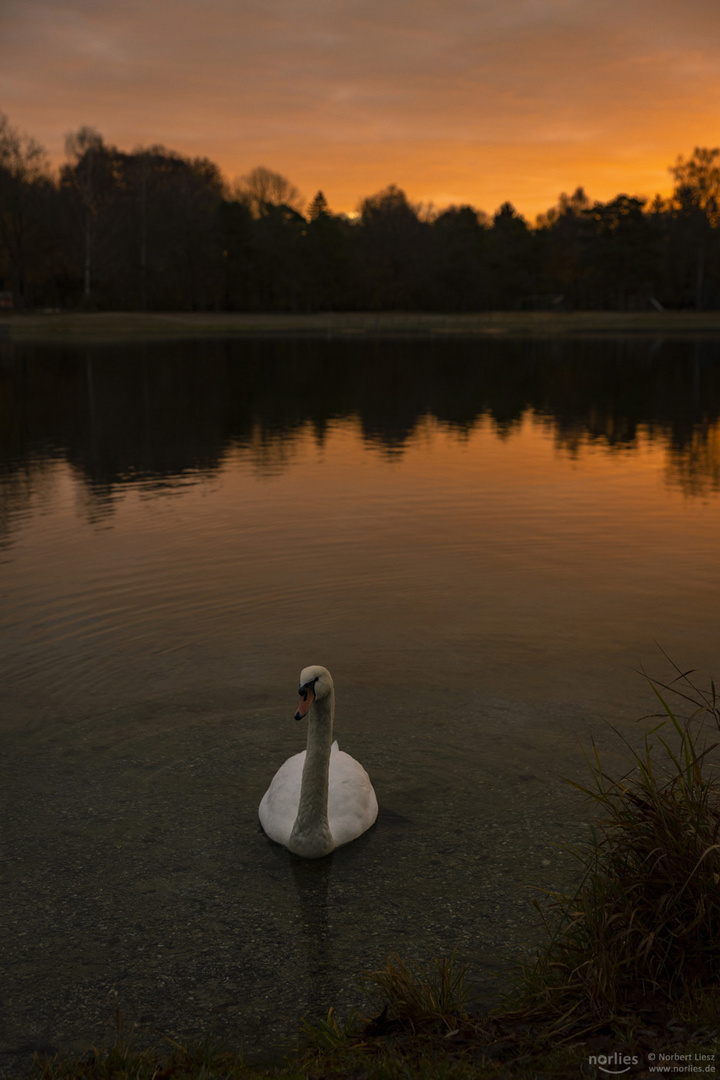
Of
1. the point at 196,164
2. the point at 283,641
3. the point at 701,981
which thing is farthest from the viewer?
the point at 196,164

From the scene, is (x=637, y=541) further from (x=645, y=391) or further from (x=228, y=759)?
(x=645, y=391)

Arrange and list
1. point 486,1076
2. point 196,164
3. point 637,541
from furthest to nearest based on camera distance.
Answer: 1. point 196,164
2. point 637,541
3. point 486,1076

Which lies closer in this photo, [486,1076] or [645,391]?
[486,1076]

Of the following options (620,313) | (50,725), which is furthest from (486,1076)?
(620,313)

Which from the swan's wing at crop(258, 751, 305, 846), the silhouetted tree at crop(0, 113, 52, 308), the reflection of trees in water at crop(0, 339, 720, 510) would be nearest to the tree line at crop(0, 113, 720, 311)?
the silhouetted tree at crop(0, 113, 52, 308)

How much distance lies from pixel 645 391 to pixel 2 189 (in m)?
69.4

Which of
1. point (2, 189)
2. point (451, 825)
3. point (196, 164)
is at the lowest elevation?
point (451, 825)

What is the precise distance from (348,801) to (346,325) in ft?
357

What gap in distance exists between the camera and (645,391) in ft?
137

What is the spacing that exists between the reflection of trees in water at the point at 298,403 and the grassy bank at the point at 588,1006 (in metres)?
14.6

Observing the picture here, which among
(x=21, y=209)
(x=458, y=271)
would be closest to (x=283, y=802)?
(x=21, y=209)

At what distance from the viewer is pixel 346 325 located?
11250 centimetres

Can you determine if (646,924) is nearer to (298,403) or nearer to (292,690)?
(292,690)

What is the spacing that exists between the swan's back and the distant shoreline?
76.1 m
